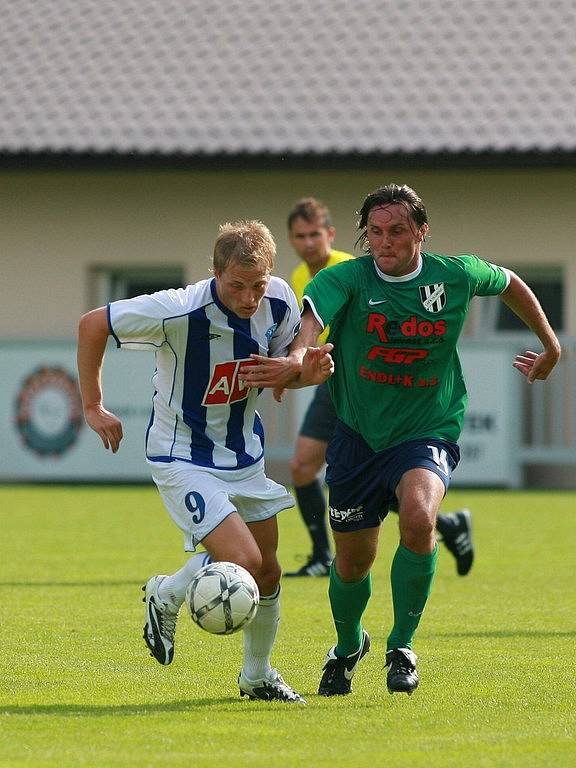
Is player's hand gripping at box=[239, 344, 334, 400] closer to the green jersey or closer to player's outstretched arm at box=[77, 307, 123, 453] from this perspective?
the green jersey

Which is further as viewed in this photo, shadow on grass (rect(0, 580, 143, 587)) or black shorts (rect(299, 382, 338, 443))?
black shorts (rect(299, 382, 338, 443))

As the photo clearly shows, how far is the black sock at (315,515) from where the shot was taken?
416 inches

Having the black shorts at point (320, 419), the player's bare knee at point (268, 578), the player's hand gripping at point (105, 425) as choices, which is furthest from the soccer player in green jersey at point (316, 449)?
the player's hand gripping at point (105, 425)

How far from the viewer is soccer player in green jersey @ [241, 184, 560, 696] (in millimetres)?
6340

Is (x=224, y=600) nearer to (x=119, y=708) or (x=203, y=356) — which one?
(x=119, y=708)

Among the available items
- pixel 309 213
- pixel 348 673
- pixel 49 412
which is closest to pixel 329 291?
pixel 348 673

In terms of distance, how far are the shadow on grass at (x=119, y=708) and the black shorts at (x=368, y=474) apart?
833mm

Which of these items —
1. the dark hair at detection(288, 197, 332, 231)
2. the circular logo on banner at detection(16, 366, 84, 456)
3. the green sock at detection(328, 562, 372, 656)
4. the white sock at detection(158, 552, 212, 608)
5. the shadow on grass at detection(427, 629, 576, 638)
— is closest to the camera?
the white sock at detection(158, 552, 212, 608)

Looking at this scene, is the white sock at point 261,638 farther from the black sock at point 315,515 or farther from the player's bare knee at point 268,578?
the black sock at point 315,515

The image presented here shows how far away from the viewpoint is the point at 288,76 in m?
20.8

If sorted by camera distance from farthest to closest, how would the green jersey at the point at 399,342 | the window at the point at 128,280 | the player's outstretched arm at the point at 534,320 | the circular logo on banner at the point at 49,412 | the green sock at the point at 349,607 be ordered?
the window at the point at 128,280, the circular logo on banner at the point at 49,412, the player's outstretched arm at the point at 534,320, the green sock at the point at 349,607, the green jersey at the point at 399,342

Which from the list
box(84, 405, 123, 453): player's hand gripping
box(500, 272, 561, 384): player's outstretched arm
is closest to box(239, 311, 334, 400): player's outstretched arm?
box(84, 405, 123, 453): player's hand gripping

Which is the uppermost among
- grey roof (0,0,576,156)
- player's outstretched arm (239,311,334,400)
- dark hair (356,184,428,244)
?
grey roof (0,0,576,156)

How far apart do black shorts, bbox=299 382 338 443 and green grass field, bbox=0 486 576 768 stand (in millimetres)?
989
